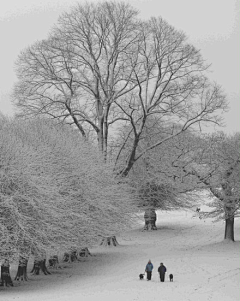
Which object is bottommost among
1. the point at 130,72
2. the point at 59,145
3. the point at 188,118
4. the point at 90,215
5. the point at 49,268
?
the point at 49,268

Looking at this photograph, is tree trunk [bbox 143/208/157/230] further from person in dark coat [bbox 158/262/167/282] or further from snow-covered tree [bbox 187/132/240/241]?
person in dark coat [bbox 158/262/167/282]

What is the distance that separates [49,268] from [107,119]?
48.2 feet

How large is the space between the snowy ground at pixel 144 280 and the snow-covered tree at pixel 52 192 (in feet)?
7.41

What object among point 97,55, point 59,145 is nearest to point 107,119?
point 97,55

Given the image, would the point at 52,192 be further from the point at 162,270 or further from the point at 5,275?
the point at 162,270

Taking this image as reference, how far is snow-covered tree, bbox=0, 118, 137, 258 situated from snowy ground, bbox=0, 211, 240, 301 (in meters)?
2.26

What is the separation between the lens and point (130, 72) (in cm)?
4375

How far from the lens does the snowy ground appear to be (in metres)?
25.5

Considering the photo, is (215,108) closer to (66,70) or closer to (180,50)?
(180,50)

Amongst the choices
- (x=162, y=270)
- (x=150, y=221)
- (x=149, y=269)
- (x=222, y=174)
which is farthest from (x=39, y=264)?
(x=150, y=221)

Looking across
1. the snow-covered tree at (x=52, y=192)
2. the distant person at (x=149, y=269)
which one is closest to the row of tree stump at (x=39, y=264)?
the snow-covered tree at (x=52, y=192)

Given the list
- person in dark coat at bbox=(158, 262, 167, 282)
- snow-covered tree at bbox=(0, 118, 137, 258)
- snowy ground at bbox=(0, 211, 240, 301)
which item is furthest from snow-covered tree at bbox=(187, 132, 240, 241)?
person in dark coat at bbox=(158, 262, 167, 282)

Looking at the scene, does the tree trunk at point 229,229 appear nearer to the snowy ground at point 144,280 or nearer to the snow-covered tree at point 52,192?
the snowy ground at point 144,280

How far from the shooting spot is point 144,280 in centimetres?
3106
